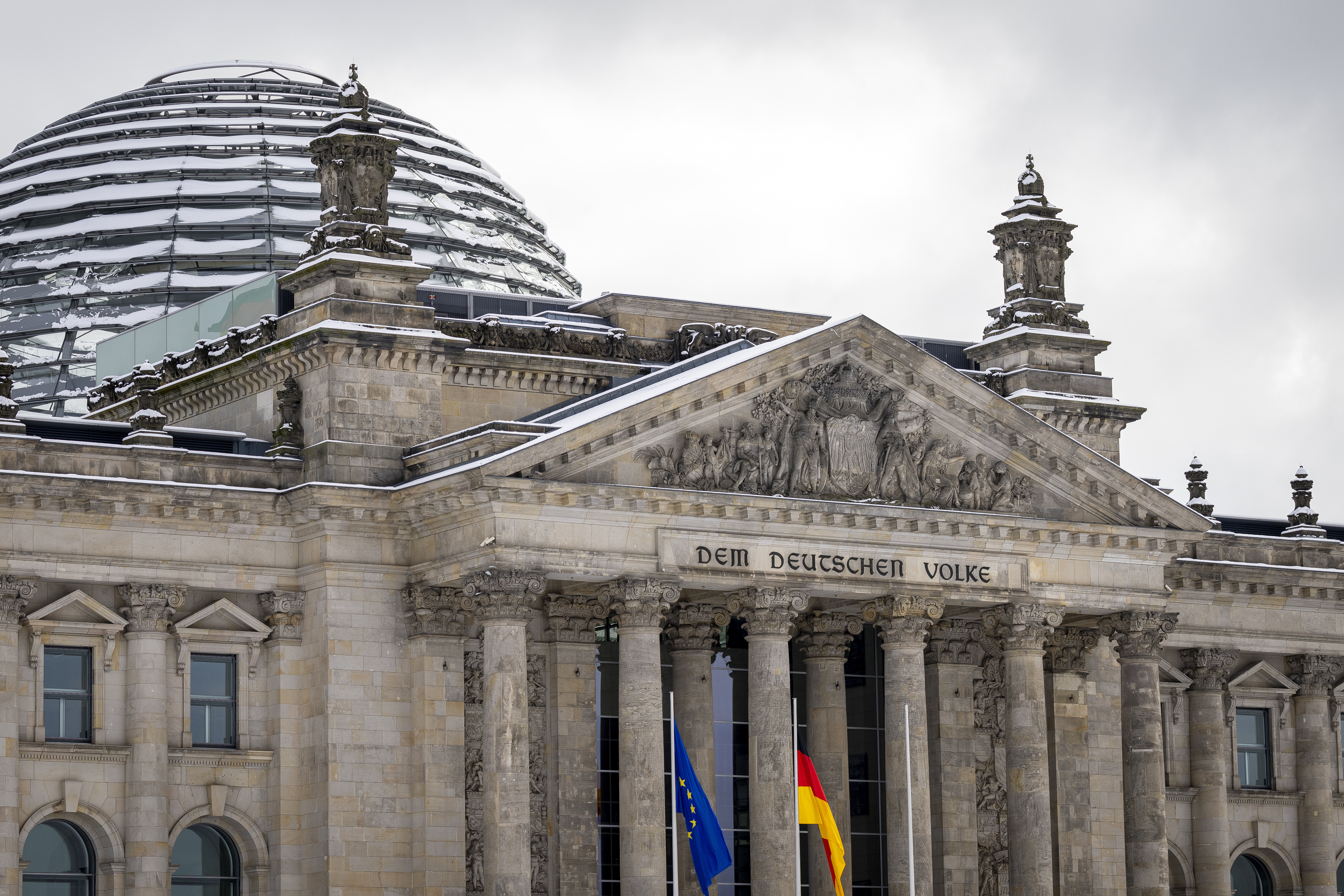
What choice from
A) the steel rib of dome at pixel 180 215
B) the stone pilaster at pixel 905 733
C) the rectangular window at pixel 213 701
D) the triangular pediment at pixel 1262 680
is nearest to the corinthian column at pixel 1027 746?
the stone pilaster at pixel 905 733

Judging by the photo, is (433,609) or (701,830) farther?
(433,609)

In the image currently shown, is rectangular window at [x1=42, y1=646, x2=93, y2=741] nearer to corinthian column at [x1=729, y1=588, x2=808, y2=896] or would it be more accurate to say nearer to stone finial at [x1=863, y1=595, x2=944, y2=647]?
corinthian column at [x1=729, y1=588, x2=808, y2=896]

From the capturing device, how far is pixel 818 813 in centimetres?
6272

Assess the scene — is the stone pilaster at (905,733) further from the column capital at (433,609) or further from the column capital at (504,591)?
the column capital at (433,609)

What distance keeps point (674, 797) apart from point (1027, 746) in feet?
32.4

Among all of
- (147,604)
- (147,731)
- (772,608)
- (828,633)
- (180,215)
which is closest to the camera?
(147,731)

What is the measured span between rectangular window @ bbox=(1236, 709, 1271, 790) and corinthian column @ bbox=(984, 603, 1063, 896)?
1240 cm

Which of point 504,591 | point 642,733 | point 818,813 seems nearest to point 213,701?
point 504,591

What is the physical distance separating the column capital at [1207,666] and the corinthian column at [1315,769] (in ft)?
9.48

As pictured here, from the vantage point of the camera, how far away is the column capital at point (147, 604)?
6112cm

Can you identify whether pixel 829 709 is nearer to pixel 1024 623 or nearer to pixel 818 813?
pixel 1024 623

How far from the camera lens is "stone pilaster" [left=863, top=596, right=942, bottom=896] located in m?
63.8

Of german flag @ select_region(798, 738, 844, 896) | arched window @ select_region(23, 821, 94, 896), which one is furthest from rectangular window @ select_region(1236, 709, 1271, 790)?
arched window @ select_region(23, 821, 94, 896)

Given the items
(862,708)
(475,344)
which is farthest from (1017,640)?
(475,344)
